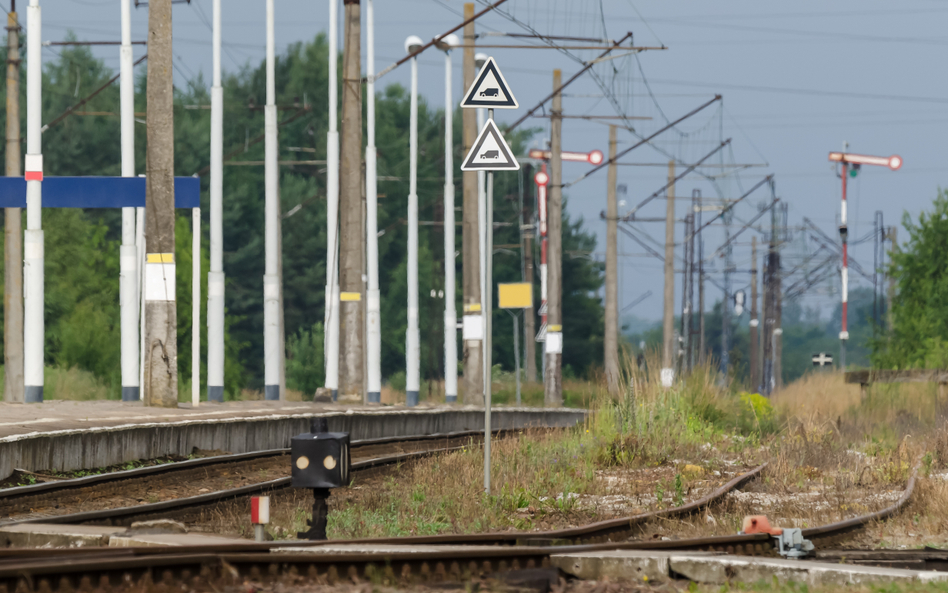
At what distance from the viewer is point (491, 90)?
1150cm

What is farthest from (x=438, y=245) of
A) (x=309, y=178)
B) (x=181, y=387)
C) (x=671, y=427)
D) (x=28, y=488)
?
(x=28, y=488)

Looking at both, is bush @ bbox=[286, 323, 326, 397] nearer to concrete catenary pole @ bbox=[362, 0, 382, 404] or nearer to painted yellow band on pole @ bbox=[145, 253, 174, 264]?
concrete catenary pole @ bbox=[362, 0, 382, 404]

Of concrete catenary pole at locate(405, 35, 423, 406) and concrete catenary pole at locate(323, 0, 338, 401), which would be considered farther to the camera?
concrete catenary pole at locate(405, 35, 423, 406)

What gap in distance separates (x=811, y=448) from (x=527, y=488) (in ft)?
16.4

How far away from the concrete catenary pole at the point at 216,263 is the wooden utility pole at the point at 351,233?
3143 millimetres

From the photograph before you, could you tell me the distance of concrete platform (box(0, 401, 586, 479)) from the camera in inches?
531

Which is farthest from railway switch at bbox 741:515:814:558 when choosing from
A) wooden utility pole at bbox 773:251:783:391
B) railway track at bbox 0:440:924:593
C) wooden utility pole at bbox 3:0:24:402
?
wooden utility pole at bbox 773:251:783:391

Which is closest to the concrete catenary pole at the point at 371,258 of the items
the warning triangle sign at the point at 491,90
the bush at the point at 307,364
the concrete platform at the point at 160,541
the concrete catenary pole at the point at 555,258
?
the concrete catenary pole at the point at 555,258

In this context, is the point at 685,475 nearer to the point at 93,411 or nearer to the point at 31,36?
the point at 93,411

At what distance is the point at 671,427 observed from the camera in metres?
16.7

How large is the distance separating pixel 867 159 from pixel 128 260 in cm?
3287

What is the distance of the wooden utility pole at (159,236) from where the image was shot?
70.5 ft

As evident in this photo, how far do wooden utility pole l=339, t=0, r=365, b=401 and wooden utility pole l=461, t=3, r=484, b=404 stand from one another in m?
4.24

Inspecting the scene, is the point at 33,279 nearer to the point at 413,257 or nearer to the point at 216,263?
the point at 216,263
